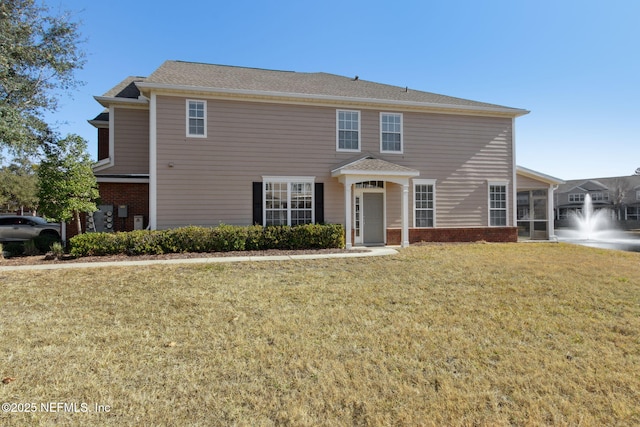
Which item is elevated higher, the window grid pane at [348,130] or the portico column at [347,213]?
the window grid pane at [348,130]

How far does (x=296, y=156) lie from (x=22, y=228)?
12094 millimetres

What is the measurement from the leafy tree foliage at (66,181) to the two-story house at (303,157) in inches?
51.8

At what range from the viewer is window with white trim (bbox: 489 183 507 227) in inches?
564

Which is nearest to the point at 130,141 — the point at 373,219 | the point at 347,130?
the point at 347,130

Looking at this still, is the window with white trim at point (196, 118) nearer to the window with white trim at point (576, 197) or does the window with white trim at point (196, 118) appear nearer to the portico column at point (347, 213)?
the portico column at point (347, 213)

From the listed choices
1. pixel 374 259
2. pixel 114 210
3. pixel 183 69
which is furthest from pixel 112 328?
pixel 183 69

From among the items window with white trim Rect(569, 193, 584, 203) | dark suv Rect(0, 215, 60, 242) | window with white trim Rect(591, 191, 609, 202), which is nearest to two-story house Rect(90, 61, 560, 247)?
dark suv Rect(0, 215, 60, 242)

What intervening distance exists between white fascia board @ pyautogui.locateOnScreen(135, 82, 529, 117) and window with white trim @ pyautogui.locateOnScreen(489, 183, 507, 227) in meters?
3.18

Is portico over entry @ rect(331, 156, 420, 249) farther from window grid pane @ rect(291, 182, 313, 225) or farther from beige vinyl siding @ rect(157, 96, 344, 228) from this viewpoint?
window grid pane @ rect(291, 182, 313, 225)

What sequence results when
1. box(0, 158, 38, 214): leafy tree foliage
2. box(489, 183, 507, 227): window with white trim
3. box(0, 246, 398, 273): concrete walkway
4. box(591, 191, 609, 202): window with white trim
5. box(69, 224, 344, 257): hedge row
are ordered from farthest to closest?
box(591, 191, 609, 202): window with white trim, box(0, 158, 38, 214): leafy tree foliage, box(489, 183, 507, 227): window with white trim, box(69, 224, 344, 257): hedge row, box(0, 246, 398, 273): concrete walkway

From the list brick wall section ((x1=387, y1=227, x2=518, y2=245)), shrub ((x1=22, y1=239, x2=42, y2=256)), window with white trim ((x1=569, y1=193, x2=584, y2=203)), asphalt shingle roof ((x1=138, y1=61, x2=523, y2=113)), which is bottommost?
shrub ((x1=22, y1=239, x2=42, y2=256))

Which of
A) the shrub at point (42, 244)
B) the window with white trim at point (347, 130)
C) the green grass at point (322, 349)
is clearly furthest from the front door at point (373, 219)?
the shrub at point (42, 244)

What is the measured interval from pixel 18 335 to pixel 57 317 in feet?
2.03

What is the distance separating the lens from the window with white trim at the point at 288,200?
12206 mm
